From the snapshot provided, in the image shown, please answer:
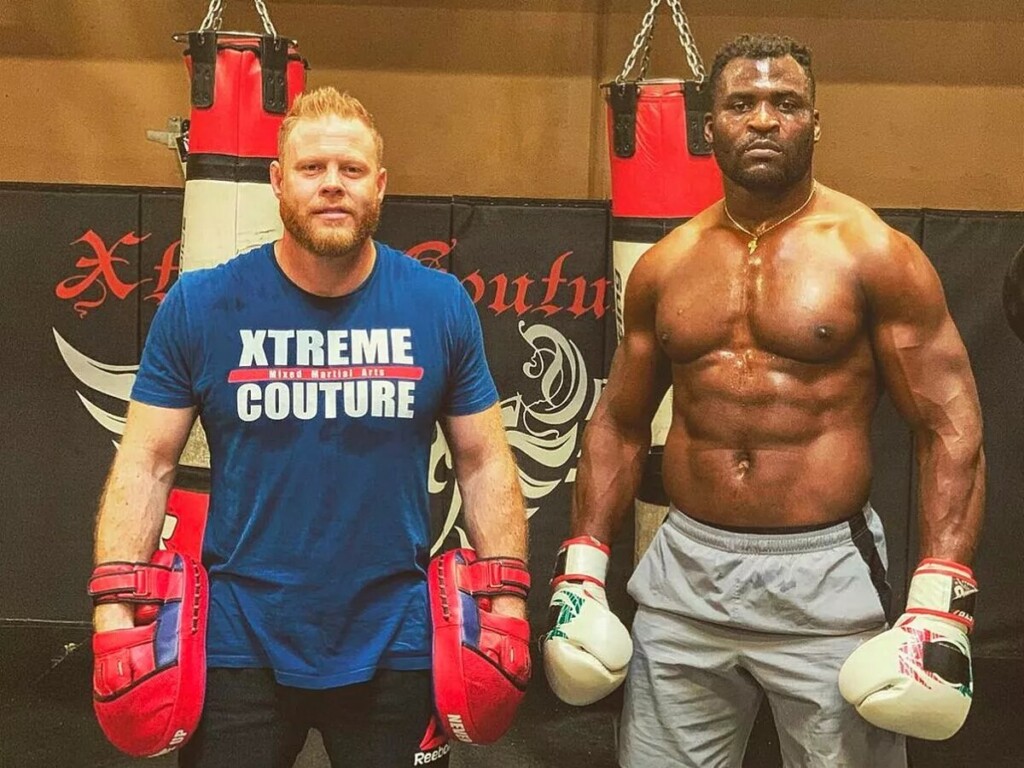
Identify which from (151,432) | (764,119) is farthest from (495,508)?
(764,119)

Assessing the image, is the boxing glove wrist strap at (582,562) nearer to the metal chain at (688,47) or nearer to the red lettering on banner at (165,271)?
the metal chain at (688,47)

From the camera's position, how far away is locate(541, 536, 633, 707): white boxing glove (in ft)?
6.77

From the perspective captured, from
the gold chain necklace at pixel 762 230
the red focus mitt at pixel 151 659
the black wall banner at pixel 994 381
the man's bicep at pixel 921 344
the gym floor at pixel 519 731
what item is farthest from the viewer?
the black wall banner at pixel 994 381

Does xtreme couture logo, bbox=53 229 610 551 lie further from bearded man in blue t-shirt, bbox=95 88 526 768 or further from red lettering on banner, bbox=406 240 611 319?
bearded man in blue t-shirt, bbox=95 88 526 768

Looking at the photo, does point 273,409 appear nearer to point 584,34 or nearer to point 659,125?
point 659,125

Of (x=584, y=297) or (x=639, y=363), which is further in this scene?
(x=584, y=297)

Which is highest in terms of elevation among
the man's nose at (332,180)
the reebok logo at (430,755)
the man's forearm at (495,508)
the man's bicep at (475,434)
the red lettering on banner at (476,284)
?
the man's nose at (332,180)

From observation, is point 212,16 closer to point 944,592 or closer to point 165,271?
point 165,271

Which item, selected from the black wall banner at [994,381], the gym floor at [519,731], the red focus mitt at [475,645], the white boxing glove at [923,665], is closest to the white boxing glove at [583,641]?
the red focus mitt at [475,645]

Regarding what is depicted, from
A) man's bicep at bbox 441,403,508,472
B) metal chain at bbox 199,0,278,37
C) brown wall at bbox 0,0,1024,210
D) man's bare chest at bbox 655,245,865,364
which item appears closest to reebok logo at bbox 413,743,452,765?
man's bicep at bbox 441,403,508,472

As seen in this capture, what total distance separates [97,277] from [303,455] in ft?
8.96

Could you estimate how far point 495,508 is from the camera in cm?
197

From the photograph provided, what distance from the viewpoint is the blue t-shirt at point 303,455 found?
182 centimetres

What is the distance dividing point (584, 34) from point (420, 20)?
732 mm
